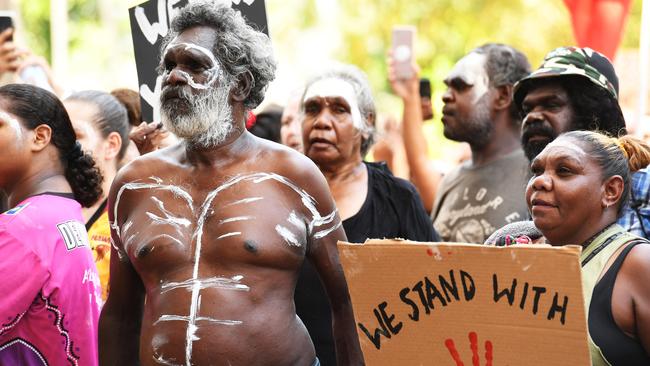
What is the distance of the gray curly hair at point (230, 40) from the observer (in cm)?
351

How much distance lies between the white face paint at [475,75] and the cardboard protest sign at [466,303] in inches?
111

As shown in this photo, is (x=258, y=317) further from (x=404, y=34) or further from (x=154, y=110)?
(x=404, y=34)

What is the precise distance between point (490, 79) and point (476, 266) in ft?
9.73

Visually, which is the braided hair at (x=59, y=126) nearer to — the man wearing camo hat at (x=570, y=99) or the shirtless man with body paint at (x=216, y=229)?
the shirtless man with body paint at (x=216, y=229)

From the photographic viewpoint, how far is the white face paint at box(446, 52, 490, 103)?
567 centimetres

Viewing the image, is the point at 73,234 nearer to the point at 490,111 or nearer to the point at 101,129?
the point at 101,129

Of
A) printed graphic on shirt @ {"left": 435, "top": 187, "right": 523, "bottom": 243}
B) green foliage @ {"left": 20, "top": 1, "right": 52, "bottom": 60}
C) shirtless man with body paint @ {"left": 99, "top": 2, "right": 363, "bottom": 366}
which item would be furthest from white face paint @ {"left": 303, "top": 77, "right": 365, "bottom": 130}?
green foliage @ {"left": 20, "top": 1, "right": 52, "bottom": 60}

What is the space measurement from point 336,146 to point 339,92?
29 cm

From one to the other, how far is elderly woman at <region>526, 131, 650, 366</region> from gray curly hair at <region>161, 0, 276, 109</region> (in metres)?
0.98

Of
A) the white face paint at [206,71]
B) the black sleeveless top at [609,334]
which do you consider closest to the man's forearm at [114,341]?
the white face paint at [206,71]

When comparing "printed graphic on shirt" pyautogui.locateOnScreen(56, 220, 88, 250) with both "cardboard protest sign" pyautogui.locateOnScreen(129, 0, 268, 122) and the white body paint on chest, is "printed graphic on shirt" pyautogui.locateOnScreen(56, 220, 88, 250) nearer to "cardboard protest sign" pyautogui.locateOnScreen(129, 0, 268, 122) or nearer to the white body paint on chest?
the white body paint on chest

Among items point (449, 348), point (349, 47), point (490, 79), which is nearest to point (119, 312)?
point (449, 348)

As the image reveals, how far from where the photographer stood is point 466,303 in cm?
290

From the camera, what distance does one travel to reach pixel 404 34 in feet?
21.7
